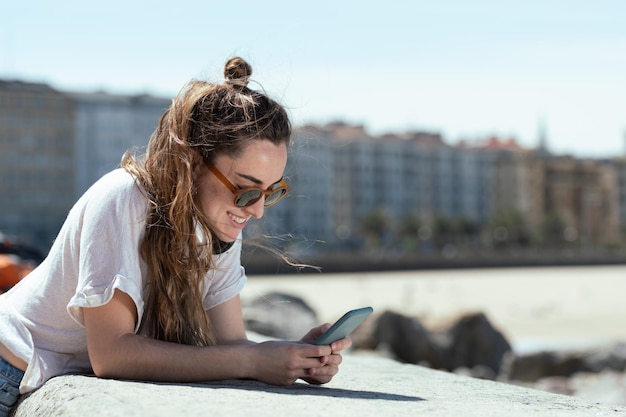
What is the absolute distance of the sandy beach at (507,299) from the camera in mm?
22500

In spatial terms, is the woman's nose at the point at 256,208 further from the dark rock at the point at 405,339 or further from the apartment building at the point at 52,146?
the apartment building at the point at 52,146

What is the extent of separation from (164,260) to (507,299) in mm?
34418

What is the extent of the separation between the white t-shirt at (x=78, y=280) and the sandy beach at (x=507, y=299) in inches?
337

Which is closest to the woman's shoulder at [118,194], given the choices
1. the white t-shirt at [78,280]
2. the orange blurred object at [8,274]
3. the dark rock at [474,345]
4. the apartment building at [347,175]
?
the white t-shirt at [78,280]

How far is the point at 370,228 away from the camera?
3578 inches

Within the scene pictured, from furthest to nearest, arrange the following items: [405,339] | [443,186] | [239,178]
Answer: [443,186] → [405,339] → [239,178]

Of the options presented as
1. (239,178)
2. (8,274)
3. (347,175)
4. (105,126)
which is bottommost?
(347,175)

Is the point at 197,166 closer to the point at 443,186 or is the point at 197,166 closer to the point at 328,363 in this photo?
the point at 328,363

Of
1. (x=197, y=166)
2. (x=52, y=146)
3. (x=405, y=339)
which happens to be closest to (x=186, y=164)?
(x=197, y=166)

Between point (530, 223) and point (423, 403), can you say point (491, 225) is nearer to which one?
point (530, 223)

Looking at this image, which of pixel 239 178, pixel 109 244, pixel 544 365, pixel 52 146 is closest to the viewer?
pixel 109 244

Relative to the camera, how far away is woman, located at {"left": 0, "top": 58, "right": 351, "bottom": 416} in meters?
2.50

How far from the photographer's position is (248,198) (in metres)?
2.59

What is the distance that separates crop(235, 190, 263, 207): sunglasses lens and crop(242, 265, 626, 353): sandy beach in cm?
854
